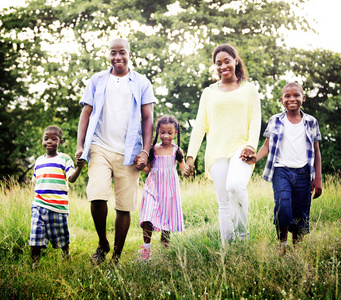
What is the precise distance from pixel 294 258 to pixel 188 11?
34.3ft

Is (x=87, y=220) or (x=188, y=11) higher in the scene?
(x=188, y=11)

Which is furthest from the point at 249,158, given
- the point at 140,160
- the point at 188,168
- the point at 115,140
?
the point at 115,140

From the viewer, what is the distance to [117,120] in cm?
370

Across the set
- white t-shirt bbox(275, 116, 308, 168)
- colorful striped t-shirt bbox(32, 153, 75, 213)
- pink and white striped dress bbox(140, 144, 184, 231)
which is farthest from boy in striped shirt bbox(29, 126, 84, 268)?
white t-shirt bbox(275, 116, 308, 168)

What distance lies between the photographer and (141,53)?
11.3 metres

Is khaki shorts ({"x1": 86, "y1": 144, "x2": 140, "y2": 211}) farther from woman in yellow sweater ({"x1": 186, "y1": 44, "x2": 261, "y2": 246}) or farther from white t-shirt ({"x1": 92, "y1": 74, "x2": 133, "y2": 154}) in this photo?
woman in yellow sweater ({"x1": 186, "y1": 44, "x2": 261, "y2": 246})

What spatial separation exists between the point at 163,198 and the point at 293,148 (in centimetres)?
155

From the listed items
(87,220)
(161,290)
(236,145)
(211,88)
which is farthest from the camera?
(87,220)

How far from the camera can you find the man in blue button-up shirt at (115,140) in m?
3.58

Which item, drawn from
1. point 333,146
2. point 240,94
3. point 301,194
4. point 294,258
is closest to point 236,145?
point 240,94

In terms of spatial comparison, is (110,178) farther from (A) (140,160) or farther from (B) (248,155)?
(B) (248,155)

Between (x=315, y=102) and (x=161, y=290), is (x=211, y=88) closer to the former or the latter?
(x=161, y=290)

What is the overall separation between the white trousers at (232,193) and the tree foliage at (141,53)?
24.6 ft

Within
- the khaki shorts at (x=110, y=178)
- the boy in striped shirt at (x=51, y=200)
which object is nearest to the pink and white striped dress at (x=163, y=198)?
the khaki shorts at (x=110, y=178)
